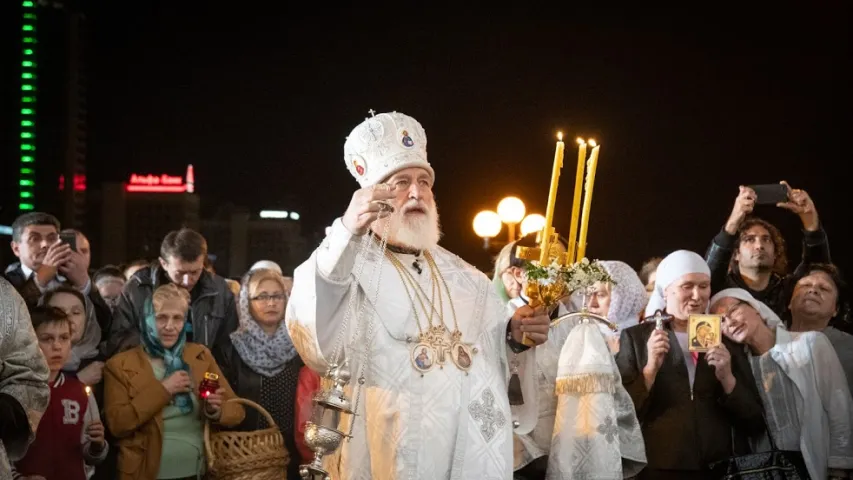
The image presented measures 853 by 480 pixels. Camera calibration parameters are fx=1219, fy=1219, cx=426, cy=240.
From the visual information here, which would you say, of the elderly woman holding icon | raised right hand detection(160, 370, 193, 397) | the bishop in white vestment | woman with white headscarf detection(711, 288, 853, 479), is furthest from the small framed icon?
raised right hand detection(160, 370, 193, 397)

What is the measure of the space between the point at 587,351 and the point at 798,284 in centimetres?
197

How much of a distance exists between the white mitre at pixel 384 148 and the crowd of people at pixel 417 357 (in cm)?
1

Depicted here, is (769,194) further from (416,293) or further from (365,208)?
(365,208)

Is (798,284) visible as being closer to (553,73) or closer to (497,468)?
(497,468)

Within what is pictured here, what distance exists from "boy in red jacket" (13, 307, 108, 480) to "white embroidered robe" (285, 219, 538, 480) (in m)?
1.94

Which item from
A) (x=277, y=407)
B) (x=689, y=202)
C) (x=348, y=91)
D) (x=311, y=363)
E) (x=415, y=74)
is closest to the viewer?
(x=311, y=363)

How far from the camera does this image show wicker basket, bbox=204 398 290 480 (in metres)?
6.64

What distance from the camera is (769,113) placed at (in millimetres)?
14680

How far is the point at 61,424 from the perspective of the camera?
6402 mm

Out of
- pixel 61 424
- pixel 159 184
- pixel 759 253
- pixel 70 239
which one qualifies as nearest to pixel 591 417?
pixel 759 253

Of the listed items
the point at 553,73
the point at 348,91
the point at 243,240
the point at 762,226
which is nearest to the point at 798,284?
the point at 762,226

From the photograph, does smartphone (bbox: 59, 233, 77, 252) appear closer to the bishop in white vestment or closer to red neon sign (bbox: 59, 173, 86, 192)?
the bishop in white vestment

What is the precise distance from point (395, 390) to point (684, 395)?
2.23 m

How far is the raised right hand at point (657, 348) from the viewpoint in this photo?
6.35 m
